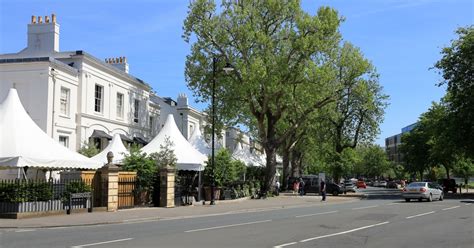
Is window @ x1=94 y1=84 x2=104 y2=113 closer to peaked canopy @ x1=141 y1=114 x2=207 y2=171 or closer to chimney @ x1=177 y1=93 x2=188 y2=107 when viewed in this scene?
peaked canopy @ x1=141 y1=114 x2=207 y2=171

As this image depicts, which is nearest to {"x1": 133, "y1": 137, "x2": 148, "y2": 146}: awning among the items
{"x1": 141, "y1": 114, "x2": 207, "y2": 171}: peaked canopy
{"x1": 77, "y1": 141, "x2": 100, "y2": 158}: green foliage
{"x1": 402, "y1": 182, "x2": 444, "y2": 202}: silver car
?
{"x1": 77, "y1": 141, "x2": 100, "y2": 158}: green foliage

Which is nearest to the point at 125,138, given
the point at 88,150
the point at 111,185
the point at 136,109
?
the point at 136,109

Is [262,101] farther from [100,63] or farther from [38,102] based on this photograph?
[38,102]

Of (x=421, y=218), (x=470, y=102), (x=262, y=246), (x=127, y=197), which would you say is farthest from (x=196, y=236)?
(x=470, y=102)

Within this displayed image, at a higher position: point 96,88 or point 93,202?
point 96,88

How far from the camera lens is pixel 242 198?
35781 millimetres

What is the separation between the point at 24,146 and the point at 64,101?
11.2 meters

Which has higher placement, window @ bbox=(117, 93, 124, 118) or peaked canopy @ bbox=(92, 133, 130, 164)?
window @ bbox=(117, 93, 124, 118)

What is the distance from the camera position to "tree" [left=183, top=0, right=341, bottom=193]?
37.7 metres

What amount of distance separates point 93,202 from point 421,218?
14.3 m

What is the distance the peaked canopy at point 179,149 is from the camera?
30.8 metres

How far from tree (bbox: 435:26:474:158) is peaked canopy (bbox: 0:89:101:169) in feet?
102

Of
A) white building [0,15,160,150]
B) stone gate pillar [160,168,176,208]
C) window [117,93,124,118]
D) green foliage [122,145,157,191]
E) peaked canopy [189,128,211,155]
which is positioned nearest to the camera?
green foliage [122,145,157,191]

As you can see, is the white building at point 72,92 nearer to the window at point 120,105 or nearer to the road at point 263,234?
the window at point 120,105
